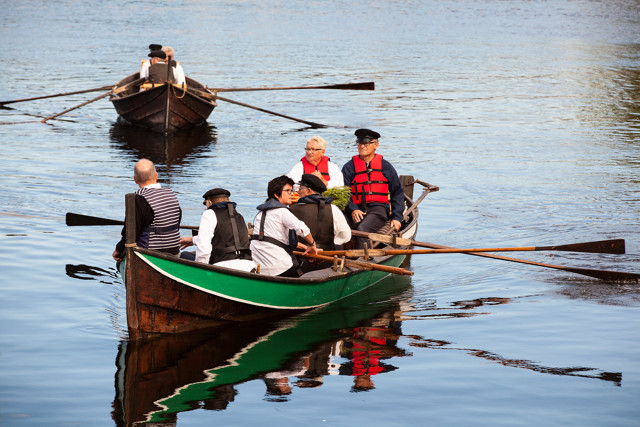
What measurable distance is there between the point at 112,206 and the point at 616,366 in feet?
28.7

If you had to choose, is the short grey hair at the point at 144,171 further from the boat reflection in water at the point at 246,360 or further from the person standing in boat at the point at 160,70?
the person standing in boat at the point at 160,70

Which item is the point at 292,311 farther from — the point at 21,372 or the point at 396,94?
the point at 396,94

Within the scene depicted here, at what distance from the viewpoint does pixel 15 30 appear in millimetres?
44781

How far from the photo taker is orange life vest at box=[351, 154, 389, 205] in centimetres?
1098

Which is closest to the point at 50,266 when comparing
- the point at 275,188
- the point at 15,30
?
the point at 275,188

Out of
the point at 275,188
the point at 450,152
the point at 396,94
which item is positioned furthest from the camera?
the point at 396,94

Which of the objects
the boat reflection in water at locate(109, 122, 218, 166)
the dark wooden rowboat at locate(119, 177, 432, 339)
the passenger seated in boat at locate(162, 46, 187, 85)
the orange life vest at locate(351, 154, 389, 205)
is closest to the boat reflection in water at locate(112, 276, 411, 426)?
the dark wooden rowboat at locate(119, 177, 432, 339)

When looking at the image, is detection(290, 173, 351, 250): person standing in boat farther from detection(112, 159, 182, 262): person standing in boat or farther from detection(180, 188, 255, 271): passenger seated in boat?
detection(112, 159, 182, 262): person standing in boat

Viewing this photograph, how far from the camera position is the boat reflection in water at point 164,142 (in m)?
19.4

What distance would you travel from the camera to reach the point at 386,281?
1142 centimetres

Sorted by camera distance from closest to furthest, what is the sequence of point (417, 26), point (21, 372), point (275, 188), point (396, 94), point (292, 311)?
point (21, 372), point (275, 188), point (292, 311), point (396, 94), point (417, 26)

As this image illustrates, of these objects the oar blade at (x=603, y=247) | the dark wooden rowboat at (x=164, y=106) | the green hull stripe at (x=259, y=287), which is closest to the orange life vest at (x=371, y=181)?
the green hull stripe at (x=259, y=287)

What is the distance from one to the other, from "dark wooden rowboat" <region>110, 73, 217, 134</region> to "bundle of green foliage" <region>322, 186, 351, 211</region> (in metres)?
10.7

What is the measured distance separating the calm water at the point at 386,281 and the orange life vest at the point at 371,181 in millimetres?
1165
